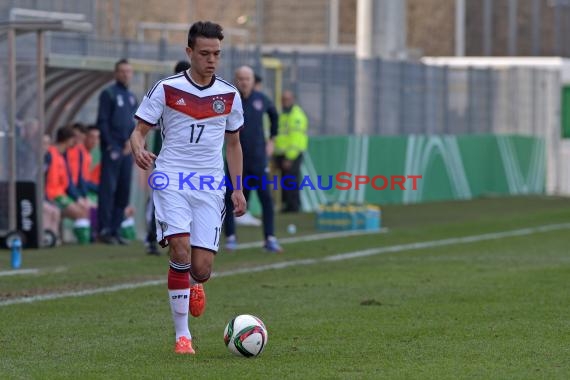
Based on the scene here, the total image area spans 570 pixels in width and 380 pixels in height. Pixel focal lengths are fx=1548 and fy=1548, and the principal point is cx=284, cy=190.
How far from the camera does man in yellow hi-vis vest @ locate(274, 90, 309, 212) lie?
81.8 ft

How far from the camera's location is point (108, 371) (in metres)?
8.33

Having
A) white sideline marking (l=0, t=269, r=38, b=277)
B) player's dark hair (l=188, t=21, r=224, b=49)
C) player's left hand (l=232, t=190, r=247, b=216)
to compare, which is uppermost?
player's dark hair (l=188, t=21, r=224, b=49)

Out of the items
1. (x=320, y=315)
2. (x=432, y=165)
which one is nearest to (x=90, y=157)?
(x=320, y=315)

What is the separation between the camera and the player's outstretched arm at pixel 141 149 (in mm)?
9094

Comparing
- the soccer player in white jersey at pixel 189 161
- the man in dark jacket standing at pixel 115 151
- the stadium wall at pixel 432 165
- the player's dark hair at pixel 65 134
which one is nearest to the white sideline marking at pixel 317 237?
the man in dark jacket standing at pixel 115 151

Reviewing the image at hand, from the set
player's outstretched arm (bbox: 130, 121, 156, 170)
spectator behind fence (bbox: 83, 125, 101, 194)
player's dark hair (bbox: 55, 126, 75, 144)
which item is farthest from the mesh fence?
player's outstretched arm (bbox: 130, 121, 156, 170)

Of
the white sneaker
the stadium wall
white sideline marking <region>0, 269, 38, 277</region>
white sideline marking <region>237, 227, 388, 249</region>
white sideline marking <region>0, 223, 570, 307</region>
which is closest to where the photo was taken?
white sideline marking <region>0, 223, 570, 307</region>

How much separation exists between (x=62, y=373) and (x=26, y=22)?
9677 millimetres

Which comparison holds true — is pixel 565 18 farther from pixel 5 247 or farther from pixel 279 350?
pixel 279 350

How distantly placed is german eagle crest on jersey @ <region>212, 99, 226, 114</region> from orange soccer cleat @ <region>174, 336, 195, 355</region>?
4.58ft

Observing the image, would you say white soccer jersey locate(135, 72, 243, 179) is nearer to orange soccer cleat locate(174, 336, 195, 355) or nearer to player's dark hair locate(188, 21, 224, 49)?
player's dark hair locate(188, 21, 224, 49)

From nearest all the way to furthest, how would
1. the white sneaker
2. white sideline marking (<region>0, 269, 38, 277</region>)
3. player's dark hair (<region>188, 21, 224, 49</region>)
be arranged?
player's dark hair (<region>188, 21, 224, 49</region>), white sideline marking (<region>0, 269, 38, 277</region>), the white sneaker

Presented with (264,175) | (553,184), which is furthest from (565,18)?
(264,175)

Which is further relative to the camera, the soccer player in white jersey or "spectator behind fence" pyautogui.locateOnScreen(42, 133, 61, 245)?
"spectator behind fence" pyautogui.locateOnScreen(42, 133, 61, 245)
